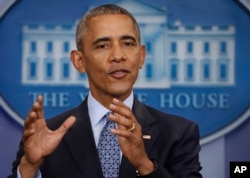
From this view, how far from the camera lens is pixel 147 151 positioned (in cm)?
166

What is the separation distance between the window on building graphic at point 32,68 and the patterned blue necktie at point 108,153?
2.62ft

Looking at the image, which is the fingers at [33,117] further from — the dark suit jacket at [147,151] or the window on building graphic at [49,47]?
the window on building graphic at [49,47]

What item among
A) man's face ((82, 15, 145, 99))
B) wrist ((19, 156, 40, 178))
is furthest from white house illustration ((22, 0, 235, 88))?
wrist ((19, 156, 40, 178))

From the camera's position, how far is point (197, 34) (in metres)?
2.46

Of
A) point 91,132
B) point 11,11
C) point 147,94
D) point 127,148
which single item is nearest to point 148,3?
point 147,94

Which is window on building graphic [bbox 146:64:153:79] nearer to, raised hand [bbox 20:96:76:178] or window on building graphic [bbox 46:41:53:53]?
window on building graphic [bbox 46:41:53:53]

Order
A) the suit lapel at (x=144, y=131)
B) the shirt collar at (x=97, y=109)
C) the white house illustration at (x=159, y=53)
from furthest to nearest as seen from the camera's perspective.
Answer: the white house illustration at (x=159, y=53), the shirt collar at (x=97, y=109), the suit lapel at (x=144, y=131)

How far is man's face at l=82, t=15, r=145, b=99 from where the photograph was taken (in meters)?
1.67

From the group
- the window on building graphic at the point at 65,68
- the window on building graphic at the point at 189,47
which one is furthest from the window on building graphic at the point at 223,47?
the window on building graphic at the point at 65,68

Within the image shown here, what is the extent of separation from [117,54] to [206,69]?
0.88m

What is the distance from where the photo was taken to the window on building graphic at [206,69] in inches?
96.7

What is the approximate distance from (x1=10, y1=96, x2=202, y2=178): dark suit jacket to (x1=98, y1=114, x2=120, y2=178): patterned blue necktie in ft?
0.07

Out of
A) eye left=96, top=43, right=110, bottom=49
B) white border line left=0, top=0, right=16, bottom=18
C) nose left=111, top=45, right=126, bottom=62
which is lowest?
nose left=111, top=45, right=126, bottom=62

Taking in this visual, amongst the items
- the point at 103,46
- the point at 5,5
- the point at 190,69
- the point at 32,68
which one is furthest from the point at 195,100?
the point at 5,5
